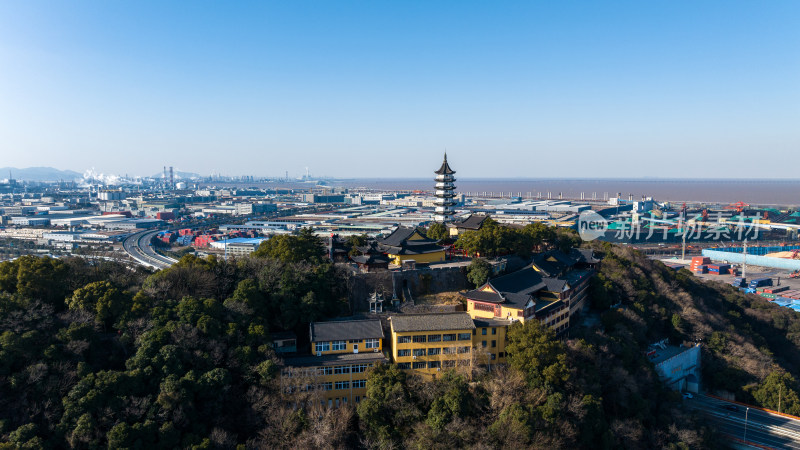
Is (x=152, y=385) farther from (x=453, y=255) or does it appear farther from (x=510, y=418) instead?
(x=453, y=255)

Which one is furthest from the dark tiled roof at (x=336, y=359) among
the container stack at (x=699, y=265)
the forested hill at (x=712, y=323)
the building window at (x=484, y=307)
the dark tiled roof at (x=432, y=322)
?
the container stack at (x=699, y=265)

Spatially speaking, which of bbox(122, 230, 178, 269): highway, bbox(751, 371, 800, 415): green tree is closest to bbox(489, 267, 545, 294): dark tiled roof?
bbox(751, 371, 800, 415): green tree

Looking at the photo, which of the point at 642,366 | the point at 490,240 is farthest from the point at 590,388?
the point at 490,240

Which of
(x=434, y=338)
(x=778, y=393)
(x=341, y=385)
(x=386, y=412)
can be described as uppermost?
(x=434, y=338)

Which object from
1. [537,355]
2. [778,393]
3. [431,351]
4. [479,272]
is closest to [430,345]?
[431,351]

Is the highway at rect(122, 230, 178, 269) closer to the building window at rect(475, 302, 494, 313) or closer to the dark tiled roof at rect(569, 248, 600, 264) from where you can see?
the building window at rect(475, 302, 494, 313)

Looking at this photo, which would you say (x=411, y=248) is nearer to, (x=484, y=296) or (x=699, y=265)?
(x=484, y=296)
